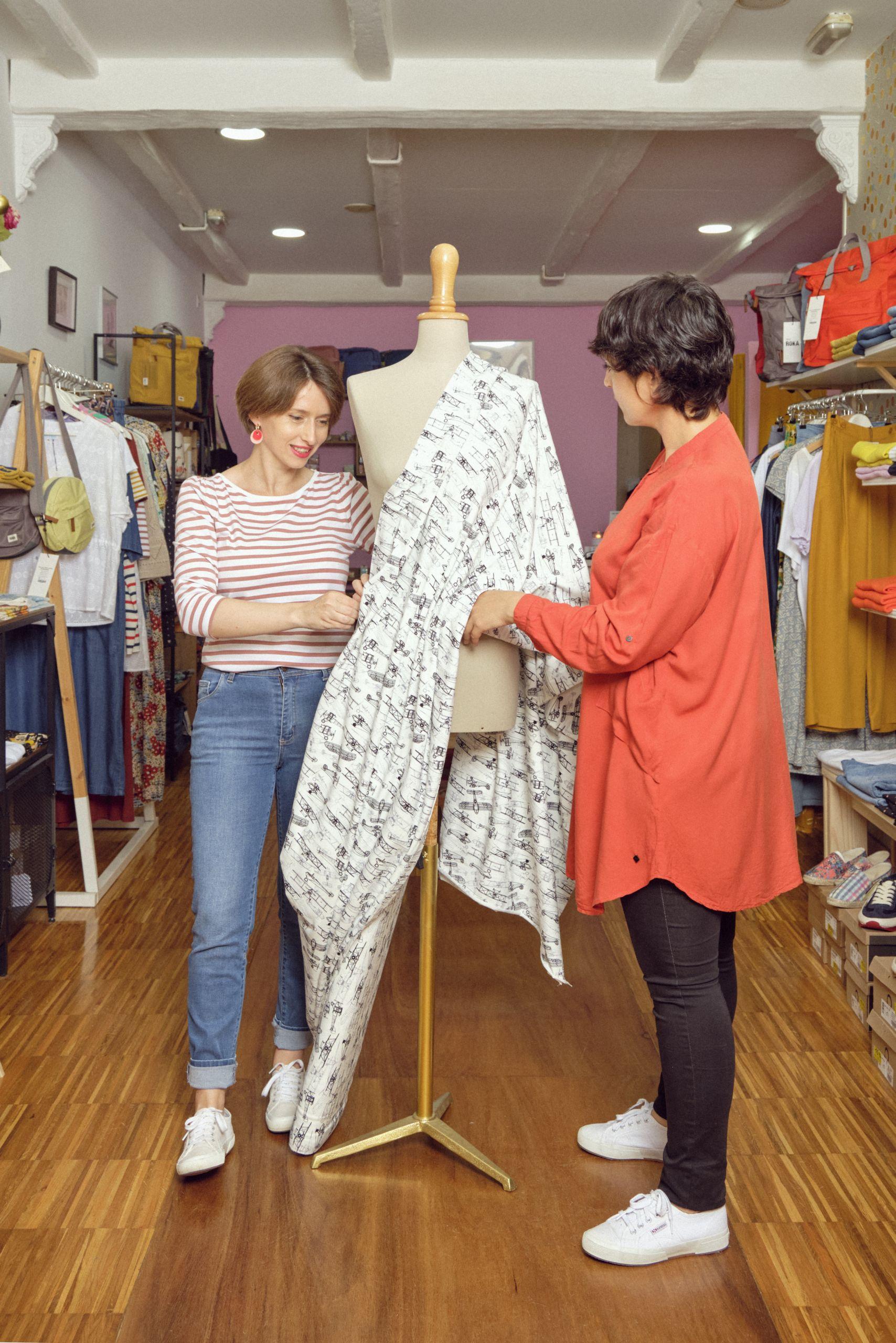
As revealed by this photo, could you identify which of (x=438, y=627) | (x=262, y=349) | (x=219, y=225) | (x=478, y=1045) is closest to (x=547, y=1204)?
(x=478, y=1045)

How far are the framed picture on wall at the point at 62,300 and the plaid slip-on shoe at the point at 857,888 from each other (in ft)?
11.0

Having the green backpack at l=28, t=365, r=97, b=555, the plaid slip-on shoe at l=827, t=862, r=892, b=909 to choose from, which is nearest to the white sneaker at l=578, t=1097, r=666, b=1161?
the plaid slip-on shoe at l=827, t=862, r=892, b=909

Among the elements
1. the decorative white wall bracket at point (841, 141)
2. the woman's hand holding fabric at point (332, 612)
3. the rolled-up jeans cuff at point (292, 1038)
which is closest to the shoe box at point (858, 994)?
the rolled-up jeans cuff at point (292, 1038)

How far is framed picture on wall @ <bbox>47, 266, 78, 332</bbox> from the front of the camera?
13.6 ft

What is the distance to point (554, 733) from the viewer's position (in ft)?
6.58

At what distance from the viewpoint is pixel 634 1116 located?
2141 millimetres

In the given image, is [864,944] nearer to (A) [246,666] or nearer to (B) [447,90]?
(A) [246,666]

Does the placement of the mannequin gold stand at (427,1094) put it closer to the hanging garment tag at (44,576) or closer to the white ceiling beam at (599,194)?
the hanging garment tag at (44,576)

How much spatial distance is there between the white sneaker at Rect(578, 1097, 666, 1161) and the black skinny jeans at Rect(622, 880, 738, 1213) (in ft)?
1.10

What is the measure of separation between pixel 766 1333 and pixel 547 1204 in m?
0.43

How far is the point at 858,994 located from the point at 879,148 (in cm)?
267

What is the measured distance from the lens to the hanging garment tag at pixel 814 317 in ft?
11.8

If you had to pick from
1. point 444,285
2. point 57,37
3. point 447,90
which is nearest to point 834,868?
point 444,285

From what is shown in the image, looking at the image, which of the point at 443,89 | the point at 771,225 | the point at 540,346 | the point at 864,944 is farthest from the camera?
the point at 540,346
